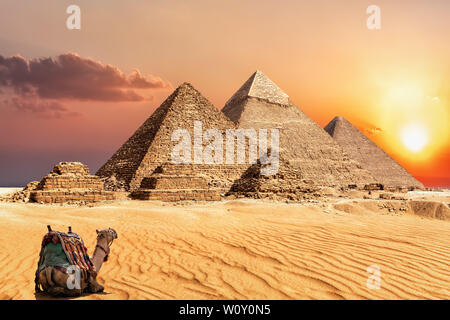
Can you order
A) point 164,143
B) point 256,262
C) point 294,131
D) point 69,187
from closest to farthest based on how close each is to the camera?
point 256,262 → point 69,187 → point 164,143 → point 294,131

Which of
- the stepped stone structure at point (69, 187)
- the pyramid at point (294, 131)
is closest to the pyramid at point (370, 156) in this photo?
the pyramid at point (294, 131)

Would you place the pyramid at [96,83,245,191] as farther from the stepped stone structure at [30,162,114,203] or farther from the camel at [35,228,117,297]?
the camel at [35,228,117,297]

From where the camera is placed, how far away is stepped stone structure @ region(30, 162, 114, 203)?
18.3 m

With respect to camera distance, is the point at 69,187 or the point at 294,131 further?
the point at 294,131

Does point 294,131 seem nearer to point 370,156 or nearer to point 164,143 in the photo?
point 370,156

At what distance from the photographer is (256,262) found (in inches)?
181

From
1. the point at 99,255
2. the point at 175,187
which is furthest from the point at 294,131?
the point at 99,255

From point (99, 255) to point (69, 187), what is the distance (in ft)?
58.8

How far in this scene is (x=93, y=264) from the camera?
339 cm

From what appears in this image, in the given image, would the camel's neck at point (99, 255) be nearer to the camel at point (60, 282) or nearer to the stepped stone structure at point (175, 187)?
the camel at point (60, 282)

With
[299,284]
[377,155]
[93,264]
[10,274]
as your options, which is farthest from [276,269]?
[377,155]

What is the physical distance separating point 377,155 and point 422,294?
7463cm

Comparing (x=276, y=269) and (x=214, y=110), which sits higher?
(x=214, y=110)
